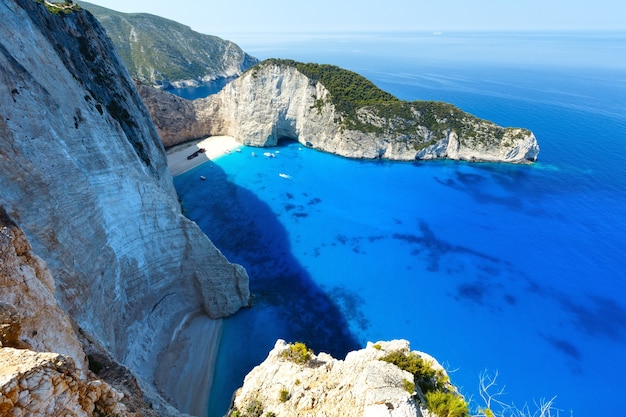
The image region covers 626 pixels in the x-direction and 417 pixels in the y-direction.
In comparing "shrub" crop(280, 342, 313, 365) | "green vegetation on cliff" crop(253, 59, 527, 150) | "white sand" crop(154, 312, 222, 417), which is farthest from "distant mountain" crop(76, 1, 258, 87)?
"shrub" crop(280, 342, 313, 365)

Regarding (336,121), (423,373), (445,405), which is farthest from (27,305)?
(336,121)

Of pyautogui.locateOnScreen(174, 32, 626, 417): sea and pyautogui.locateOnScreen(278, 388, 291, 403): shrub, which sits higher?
pyautogui.locateOnScreen(278, 388, 291, 403): shrub

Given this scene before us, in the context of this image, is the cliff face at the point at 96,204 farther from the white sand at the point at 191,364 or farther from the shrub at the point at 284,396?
the shrub at the point at 284,396

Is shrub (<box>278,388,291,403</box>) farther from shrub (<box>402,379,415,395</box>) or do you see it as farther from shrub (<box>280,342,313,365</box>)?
shrub (<box>402,379,415,395</box>)

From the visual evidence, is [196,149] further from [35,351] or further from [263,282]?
[35,351]

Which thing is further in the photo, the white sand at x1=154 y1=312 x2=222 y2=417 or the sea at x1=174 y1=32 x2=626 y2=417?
the sea at x1=174 y1=32 x2=626 y2=417

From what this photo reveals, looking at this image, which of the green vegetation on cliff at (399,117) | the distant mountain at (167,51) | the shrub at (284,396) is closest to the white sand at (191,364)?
the shrub at (284,396)
